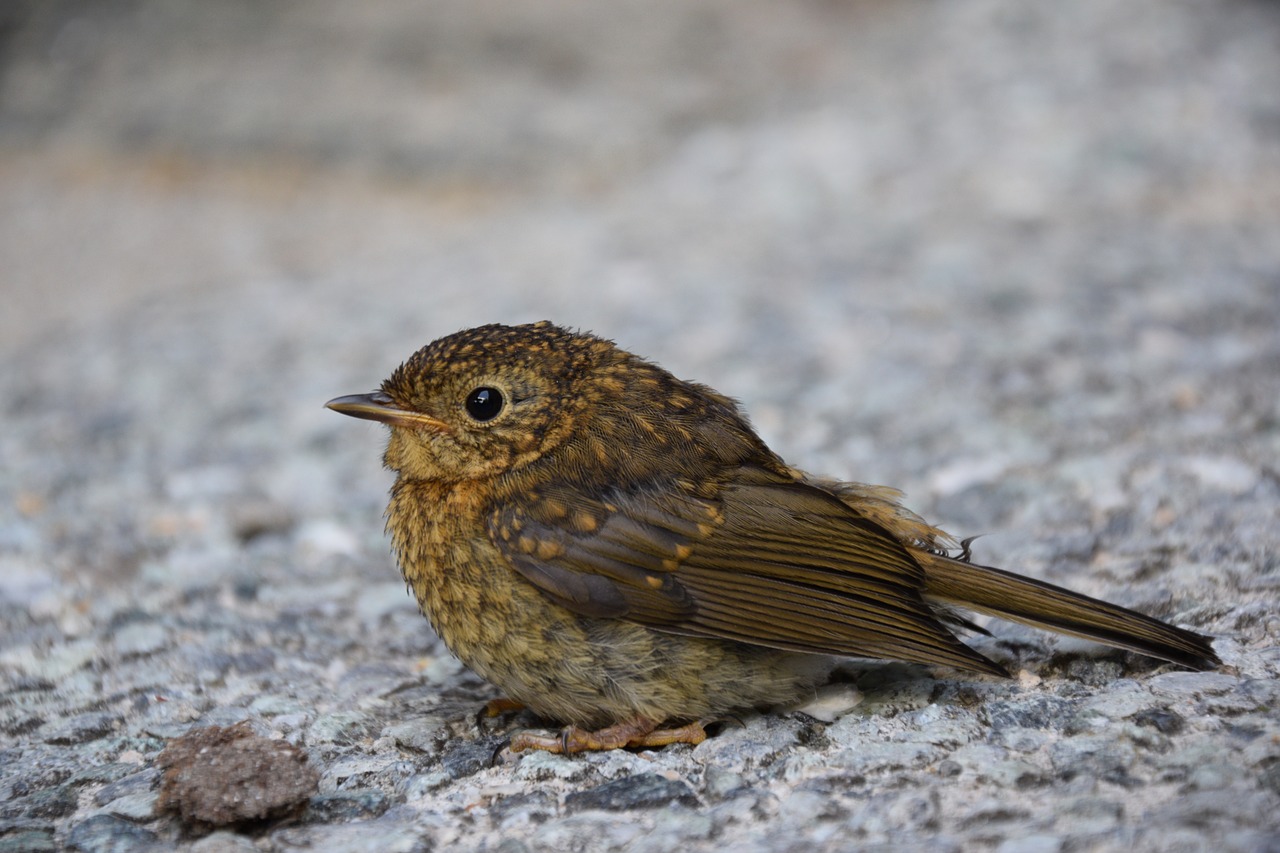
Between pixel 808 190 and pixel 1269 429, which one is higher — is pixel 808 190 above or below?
above

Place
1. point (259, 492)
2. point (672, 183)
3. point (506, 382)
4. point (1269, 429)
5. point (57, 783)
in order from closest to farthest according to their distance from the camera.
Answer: point (57, 783) → point (506, 382) → point (1269, 429) → point (259, 492) → point (672, 183)

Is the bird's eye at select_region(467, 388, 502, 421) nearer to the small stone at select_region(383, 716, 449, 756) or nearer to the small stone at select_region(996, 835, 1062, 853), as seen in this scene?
the small stone at select_region(383, 716, 449, 756)

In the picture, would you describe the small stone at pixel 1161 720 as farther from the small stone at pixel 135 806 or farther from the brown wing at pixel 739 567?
the small stone at pixel 135 806

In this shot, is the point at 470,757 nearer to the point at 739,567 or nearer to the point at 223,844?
the point at 223,844

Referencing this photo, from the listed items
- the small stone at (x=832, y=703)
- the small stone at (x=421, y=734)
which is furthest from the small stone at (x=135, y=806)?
the small stone at (x=832, y=703)

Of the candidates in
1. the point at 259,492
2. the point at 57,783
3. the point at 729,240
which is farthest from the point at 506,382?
the point at 729,240

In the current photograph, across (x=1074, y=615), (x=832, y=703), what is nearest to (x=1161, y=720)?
(x=1074, y=615)

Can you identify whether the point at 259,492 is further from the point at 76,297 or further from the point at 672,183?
the point at 672,183
